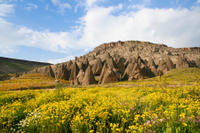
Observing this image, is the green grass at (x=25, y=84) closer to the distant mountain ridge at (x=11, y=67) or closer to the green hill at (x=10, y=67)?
the green hill at (x=10, y=67)

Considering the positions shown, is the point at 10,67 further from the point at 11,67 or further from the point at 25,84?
the point at 25,84

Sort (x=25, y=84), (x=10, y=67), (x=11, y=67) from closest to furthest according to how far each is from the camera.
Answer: (x=25, y=84), (x=10, y=67), (x=11, y=67)

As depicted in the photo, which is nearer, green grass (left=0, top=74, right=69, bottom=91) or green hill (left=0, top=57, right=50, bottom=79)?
green grass (left=0, top=74, right=69, bottom=91)


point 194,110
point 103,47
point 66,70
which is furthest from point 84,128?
point 103,47

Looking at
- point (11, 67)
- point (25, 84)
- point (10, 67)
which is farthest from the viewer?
point (11, 67)

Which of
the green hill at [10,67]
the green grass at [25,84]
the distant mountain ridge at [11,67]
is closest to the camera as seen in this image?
the green grass at [25,84]

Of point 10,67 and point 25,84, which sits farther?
point 10,67

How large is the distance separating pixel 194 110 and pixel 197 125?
1.15 meters

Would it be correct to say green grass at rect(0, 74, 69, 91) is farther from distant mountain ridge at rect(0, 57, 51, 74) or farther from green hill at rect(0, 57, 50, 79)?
distant mountain ridge at rect(0, 57, 51, 74)

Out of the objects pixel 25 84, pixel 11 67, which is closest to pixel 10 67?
pixel 11 67

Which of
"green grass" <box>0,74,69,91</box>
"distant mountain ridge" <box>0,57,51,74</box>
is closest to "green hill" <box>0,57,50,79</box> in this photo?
"distant mountain ridge" <box>0,57,51,74</box>

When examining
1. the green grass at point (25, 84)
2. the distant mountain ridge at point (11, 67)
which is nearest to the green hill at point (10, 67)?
the distant mountain ridge at point (11, 67)

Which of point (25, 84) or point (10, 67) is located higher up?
point (10, 67)

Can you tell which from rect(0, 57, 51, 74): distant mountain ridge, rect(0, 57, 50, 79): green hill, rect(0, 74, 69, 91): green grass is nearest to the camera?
rect(0, 74, 69, 91): green grass
